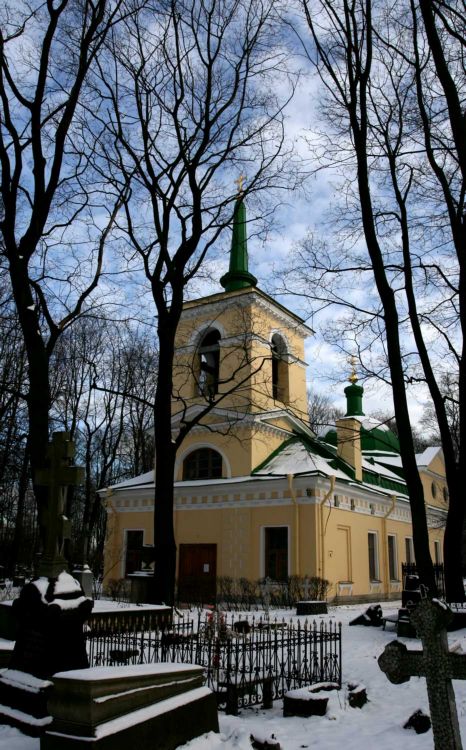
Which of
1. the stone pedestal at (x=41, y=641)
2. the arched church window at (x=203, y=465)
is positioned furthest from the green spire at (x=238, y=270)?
the stone pedestal at (x=41, y=641)

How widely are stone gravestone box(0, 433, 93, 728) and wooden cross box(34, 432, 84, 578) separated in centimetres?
2

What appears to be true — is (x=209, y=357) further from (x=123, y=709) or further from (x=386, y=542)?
(x=123, y=709)

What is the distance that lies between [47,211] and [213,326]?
13259 millimetres

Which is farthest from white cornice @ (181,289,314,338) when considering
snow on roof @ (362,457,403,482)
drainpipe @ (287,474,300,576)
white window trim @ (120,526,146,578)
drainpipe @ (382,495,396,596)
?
white window trim @ (120,526,146,578)

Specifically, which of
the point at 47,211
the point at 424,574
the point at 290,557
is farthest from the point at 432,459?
the point at 47,211

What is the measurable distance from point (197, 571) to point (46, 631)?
16735mm

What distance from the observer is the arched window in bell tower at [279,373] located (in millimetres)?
26375

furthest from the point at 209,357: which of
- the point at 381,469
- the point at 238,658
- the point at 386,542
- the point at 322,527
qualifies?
the point at 238,658

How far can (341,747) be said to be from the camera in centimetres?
602

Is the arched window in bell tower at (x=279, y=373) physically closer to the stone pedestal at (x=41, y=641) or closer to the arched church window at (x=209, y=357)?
the arched church window at (x=209, y=357)

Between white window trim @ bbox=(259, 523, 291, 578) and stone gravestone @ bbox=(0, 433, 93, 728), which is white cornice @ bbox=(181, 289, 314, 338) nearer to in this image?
white window trim @ bbox=(259, 523, 291, 578)

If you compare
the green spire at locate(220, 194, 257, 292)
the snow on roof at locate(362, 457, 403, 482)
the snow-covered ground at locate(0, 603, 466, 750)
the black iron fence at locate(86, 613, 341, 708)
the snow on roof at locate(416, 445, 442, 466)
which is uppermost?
the green spire at locate(220, 194, 257, 292)

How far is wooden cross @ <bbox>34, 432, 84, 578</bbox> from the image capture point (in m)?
7.79

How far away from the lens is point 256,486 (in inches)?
882
